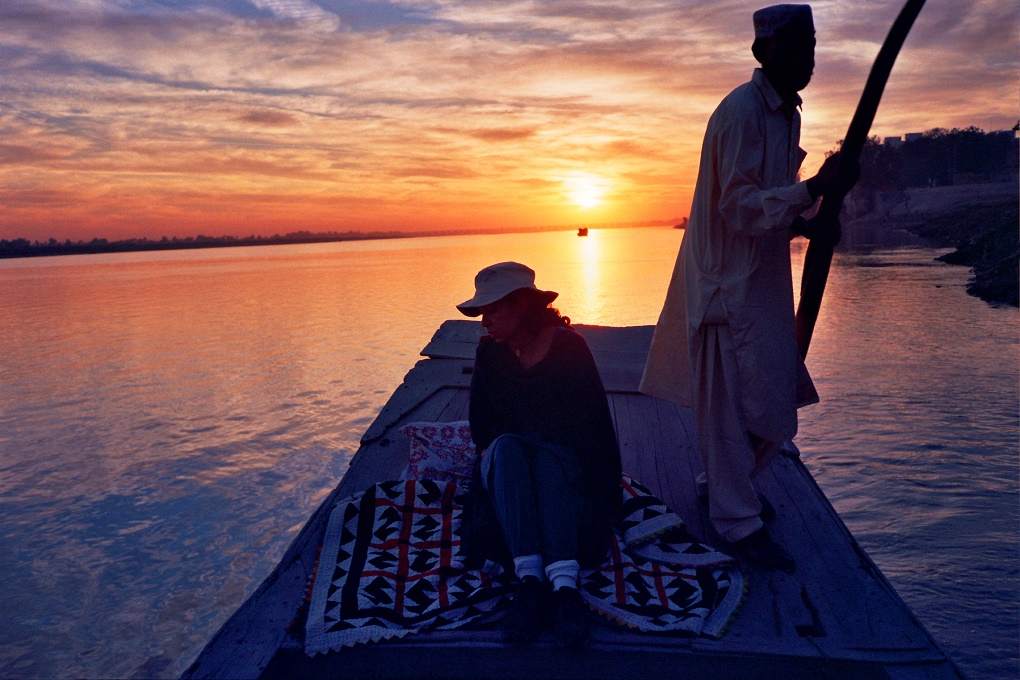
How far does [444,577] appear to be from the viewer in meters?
2.96

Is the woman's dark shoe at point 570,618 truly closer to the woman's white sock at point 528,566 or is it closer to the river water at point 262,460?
the woman's white sock at point 528,566

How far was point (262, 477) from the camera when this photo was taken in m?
7.92

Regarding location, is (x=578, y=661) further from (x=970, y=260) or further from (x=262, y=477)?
(x=970, y=260)

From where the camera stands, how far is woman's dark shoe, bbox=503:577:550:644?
2529mm

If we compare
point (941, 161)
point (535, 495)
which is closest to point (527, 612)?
point (535, 495)

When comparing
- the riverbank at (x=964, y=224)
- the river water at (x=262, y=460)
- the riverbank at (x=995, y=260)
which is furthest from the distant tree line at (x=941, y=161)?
the river water at (x=262, y=460)

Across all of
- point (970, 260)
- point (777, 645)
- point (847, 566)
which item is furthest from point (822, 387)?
point (970, 260)

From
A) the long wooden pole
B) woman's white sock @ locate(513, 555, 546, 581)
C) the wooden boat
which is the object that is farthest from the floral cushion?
the long wooden pole

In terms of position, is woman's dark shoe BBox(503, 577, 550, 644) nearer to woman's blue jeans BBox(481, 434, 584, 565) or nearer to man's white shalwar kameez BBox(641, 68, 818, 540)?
woman's blue jeans BBox(481, 434, 584, 565)

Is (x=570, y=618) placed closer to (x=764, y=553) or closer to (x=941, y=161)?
(x=764, y=553)

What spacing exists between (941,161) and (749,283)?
254 feet

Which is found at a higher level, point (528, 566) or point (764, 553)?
point (528, 566)

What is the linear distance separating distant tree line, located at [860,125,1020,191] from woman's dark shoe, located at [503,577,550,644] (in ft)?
232

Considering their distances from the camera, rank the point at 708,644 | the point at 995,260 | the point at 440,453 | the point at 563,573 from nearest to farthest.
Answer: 1. the point at 708,644
2. the point at 563,573
3. the point at 440,453
4. the point at 995,260
